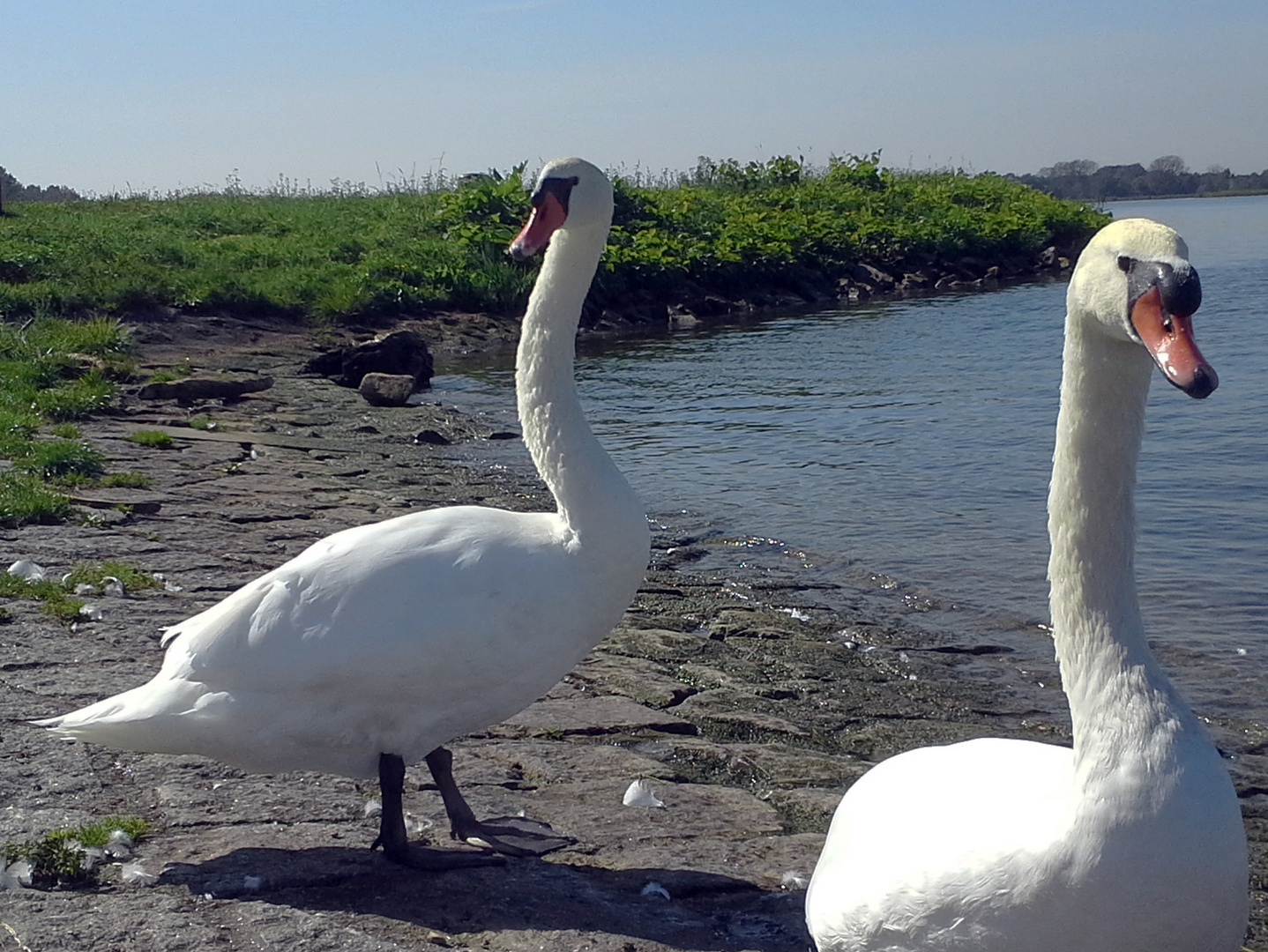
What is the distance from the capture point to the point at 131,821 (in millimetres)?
3812

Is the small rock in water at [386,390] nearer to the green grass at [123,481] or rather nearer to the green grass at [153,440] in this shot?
the green grass at [153,440]

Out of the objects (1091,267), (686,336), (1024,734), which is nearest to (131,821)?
(1091,267)

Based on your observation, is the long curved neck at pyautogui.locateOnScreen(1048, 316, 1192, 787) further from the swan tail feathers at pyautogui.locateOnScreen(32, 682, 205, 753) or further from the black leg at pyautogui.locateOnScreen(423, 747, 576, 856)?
the swan tail feathers at pyautogui.locateOnScreen(32, 682, 205, 753)

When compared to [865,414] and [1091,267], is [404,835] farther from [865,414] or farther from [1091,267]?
[865,414]

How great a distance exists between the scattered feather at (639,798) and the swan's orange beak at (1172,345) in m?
2.41

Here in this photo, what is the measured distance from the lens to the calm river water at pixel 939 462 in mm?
7680

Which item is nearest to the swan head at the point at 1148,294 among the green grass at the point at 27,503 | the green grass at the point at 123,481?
the green grass at the point at 27,503

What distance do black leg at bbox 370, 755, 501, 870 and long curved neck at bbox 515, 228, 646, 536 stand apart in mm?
851

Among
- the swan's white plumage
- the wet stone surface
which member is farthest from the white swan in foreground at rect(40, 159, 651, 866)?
the wet stone surface

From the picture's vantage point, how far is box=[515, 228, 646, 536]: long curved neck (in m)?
4.09

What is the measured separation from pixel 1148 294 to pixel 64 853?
286cm

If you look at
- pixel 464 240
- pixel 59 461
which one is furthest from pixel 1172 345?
pixel 464 240

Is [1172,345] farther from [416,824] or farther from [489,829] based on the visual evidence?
[416,824]

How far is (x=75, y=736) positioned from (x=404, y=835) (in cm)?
96
